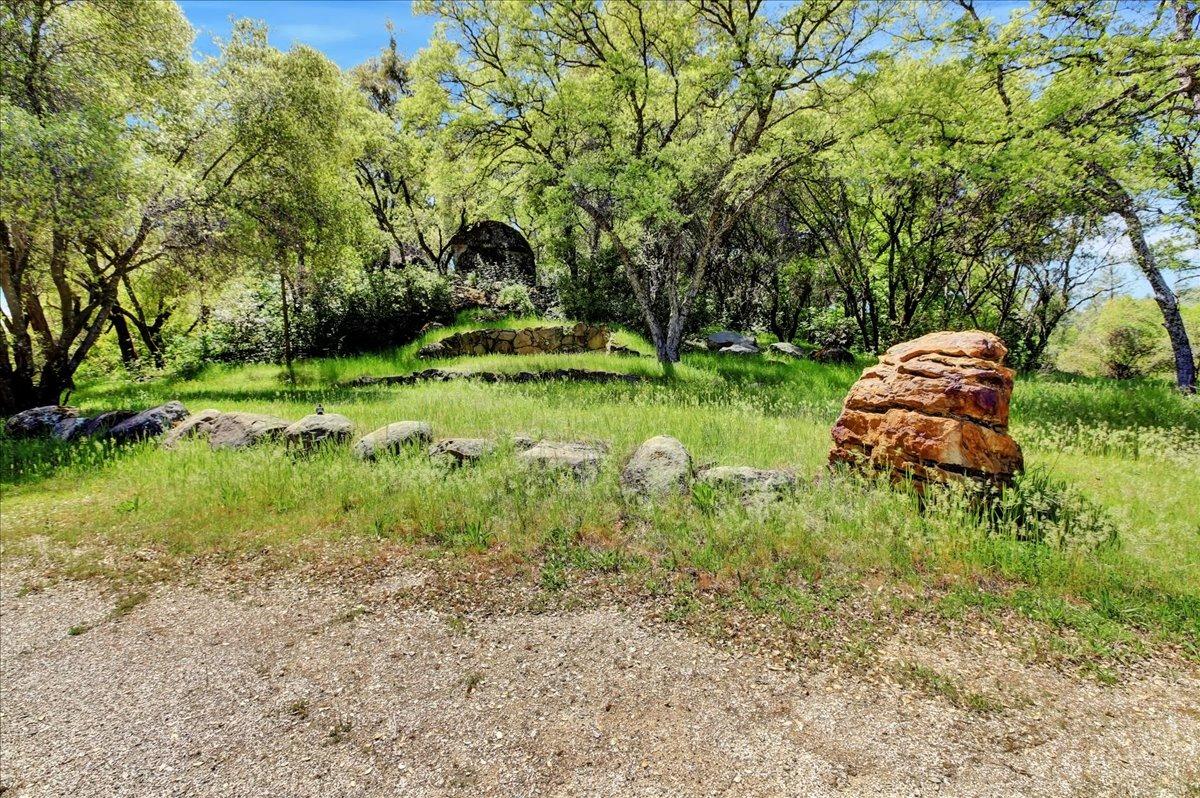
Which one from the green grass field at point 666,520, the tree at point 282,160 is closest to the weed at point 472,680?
the green grass field at point 666,520

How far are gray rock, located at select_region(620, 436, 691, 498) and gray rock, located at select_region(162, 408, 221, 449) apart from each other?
788 cm

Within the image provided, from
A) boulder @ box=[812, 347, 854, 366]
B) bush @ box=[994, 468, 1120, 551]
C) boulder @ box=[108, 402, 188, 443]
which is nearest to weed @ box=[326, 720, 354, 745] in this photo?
bush @ box=[994, 468, 1120, 551]

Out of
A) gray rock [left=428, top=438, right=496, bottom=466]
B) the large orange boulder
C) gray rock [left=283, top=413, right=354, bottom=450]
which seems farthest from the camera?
gray rock [left=283, top=413, right=354, bottom=450]

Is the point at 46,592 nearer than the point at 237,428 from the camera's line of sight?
Yes

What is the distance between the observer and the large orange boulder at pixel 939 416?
19.9 feet

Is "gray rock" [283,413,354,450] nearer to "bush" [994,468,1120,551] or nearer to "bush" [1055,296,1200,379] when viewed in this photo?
"bush" [994,468,1120,551]

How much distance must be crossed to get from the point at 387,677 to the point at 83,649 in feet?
10.1

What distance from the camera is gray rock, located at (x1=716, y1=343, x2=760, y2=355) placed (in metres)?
19.7

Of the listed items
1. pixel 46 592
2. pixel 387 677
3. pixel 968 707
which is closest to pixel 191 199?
pixel 46 592

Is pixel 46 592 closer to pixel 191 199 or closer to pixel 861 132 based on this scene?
pixel 191 199

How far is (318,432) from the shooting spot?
28.2 ft

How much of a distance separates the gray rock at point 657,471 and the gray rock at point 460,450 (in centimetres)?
231

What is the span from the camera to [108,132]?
10.9 meters

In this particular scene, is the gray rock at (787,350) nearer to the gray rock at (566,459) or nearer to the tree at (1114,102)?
the tree at (1114,102)
